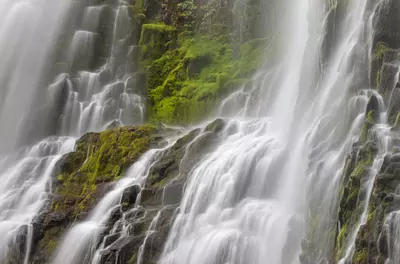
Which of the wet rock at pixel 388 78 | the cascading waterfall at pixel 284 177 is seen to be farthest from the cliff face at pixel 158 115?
the wet rock at pixel 388 78

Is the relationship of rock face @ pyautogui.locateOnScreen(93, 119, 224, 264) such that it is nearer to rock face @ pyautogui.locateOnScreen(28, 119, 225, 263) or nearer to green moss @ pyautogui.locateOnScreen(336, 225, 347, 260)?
rock face @ pyautogui.locateOnScreen(28, 119, 225, 263)

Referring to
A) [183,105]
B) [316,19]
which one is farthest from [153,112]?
[316,19]

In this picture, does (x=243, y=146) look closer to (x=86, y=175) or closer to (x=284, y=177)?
(x=284, y=177)

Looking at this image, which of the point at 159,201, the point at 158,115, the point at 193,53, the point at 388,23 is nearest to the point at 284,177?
the point at 159,201

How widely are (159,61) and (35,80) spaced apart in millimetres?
7806

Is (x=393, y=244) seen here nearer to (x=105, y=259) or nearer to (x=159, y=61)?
(x=105, y=259)

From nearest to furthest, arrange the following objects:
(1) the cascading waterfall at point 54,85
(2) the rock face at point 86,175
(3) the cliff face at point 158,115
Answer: (3) the cliff face at point 158,115, (2) the rock face at point 86,175, (1) the cascading waterfall at point 54,85

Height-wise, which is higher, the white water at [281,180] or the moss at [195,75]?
the moss at [195,75]

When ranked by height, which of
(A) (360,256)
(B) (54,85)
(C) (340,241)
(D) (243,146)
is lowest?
(A) (360,256)

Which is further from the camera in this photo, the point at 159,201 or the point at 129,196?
the point at 129,196

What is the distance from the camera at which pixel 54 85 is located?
35.2 meters

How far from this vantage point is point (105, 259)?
65.8 feet

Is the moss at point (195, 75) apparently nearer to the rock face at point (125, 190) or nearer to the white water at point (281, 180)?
the rock face at point (125, 190)

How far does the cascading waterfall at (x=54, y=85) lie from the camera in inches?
1188
